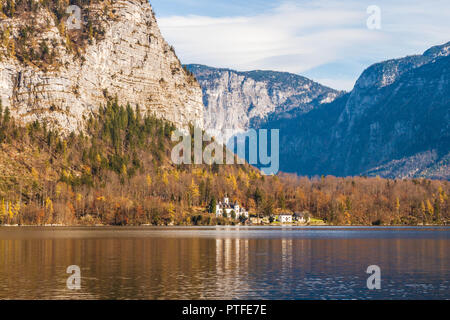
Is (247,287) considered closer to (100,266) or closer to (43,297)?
(43,297)

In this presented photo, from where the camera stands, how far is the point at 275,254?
103000 mm

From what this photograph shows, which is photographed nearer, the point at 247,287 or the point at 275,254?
the point at 247,287

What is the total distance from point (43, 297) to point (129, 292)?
8.00 meters

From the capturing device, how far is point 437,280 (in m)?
69.5

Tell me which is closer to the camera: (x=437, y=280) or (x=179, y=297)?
(x=179, y=297)
